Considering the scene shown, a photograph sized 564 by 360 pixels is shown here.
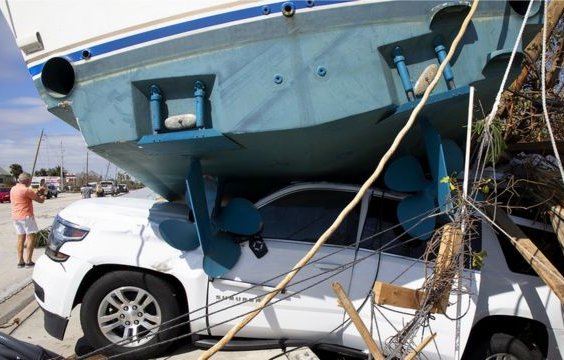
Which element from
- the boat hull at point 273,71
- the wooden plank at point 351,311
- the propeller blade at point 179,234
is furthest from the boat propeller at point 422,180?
the propeller blade at point 179,234

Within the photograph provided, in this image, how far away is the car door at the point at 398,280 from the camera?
350 centimetres

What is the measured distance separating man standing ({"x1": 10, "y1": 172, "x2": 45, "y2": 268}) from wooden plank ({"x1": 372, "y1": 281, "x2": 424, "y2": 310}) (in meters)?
7.22

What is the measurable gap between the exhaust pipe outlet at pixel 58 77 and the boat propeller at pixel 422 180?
2276 mm

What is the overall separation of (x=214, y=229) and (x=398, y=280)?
1.45m

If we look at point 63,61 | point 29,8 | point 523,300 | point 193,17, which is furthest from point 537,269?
point 29,8

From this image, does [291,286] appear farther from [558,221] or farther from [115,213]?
[558,221]

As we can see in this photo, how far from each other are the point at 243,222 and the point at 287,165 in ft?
1.83

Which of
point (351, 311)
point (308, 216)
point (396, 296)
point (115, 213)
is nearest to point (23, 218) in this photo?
point (115, 213)

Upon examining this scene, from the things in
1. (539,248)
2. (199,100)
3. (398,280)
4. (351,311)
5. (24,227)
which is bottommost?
(539,248)

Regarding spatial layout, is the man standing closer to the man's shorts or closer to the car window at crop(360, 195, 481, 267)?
the man's shorts

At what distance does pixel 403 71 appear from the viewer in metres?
2.96

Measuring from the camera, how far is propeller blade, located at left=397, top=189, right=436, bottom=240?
11.6 feet

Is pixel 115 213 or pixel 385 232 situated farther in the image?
pixel 115 213

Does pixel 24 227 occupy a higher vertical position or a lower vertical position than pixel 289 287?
higher
